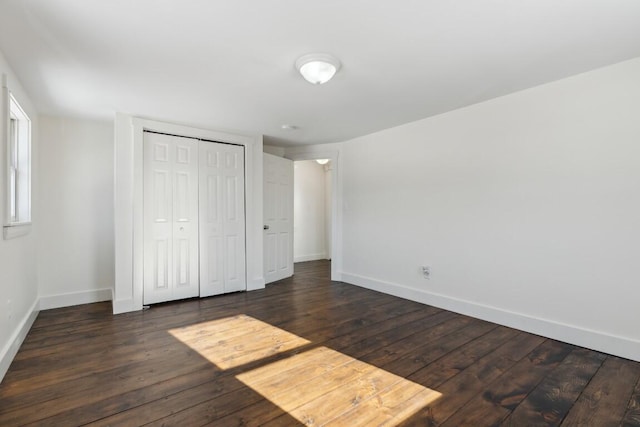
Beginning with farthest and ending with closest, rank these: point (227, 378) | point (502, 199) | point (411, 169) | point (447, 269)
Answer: point (411, 169) < point (447, 269) < point (502, 199) < point (227, 378)

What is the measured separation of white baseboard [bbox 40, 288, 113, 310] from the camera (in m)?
3.74

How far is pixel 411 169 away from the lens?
13.4 ft

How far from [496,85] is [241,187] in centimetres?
338

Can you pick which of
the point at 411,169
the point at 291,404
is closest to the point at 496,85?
the point at 411,169

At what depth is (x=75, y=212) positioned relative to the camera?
3.95 metres

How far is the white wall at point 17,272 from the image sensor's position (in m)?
2.25

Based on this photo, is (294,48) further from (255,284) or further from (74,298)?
(74,298)

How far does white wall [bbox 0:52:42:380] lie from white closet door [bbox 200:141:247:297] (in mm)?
1735

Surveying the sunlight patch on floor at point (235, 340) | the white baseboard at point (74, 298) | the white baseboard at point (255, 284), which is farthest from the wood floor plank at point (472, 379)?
the white baseboard at point (74, 298)

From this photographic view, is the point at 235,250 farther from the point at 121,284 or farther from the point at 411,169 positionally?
the point at 411,169

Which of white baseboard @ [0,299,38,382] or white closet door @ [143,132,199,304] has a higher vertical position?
white closet door @ [143,132,199,304]

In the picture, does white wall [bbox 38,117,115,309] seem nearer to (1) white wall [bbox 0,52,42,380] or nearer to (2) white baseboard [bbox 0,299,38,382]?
(1) white wall [bbox 0,52,42,380]

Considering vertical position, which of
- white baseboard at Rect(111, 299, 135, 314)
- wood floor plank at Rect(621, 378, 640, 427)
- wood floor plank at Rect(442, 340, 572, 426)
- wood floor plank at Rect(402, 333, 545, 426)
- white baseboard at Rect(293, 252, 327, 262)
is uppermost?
white baseboard at Rect(293, 252, 327, 262)

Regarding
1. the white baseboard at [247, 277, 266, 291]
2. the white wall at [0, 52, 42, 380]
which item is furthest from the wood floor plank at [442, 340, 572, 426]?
the white baseboard at [247, 277, 266, 291]
